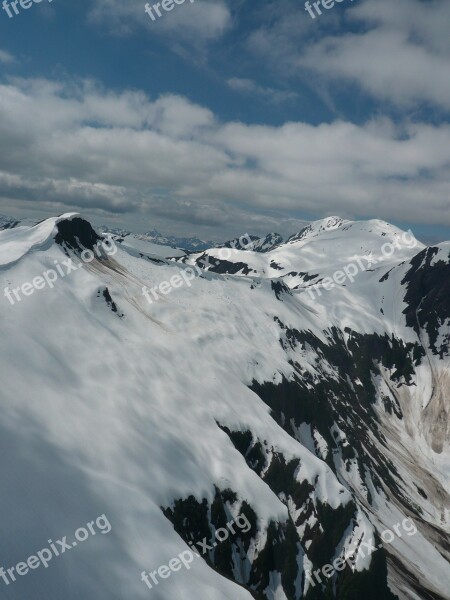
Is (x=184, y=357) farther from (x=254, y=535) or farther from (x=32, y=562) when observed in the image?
(x=32, y=562)

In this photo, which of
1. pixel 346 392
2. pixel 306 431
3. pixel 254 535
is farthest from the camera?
pixel 346 392

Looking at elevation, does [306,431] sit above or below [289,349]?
below

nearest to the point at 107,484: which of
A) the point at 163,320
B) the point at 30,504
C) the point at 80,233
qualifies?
the point at 30,504

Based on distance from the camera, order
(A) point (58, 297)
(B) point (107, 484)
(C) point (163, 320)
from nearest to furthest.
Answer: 1. (B) point (107, 484)
2. (A) point (58, 297)
3. (C) point (163, 320)

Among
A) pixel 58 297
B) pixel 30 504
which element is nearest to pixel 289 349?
pixel 58 297

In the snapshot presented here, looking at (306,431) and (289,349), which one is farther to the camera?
(289,349)

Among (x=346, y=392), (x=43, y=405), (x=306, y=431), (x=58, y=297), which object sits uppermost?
(x=58, y=297)

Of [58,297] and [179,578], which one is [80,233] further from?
[179,578]
